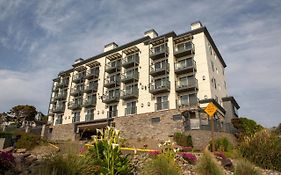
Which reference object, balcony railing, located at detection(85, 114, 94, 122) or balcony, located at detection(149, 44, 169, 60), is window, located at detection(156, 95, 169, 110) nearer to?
balcony, located at detection(149, 44, 169, 60)

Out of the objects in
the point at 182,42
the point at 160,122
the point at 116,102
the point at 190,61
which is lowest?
the point at 160,122

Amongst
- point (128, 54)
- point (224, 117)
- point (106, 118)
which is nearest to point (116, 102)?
point (106, 118)

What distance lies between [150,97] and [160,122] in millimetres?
4815

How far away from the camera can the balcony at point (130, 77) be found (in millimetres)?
36075

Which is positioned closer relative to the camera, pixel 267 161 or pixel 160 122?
pixel 267 161

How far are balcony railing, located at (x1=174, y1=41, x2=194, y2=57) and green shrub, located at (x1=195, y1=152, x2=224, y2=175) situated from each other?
79.5ft

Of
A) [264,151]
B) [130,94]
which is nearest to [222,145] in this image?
[264,151]

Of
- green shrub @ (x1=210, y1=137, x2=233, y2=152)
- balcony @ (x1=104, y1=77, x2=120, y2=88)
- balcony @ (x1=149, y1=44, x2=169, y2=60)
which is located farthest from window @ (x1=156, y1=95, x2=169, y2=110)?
green shrub @ (x1=210, y1=137, x2=233, y2=152)

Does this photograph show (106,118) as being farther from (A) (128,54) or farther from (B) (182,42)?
(B) (182,42)

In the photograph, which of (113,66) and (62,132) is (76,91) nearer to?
(62,132)

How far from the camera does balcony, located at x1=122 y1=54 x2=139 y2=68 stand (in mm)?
37094

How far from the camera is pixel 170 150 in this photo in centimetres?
989

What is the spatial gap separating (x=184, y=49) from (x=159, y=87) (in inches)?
252

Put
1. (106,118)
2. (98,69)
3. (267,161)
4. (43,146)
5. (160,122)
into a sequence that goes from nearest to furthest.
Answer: (267,161), (43,146), (160,122), (106,118), (98,69)
